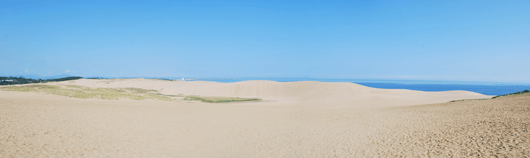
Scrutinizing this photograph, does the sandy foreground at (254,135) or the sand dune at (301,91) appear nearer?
the sandy foreground at (254,135)

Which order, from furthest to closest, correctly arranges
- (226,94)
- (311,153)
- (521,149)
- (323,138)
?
(226,94) → (323,138) → (311,153) → (521,149)

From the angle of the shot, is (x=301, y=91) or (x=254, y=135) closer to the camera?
(x=254, y=135)

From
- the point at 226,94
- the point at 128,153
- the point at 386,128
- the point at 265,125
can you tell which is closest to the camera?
the point at 128,153

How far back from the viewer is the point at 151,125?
46.1 ft

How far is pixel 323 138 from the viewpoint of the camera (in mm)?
11812

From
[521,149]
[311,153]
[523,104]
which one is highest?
[523,104]

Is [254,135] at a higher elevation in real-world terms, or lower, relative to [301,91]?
lower

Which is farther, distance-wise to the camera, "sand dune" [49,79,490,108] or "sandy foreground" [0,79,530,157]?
"sand dune" [49,79,490,108]

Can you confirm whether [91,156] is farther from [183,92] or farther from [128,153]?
[183,92]

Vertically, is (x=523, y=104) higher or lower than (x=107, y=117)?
higher

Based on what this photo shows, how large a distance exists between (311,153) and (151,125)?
9857mm

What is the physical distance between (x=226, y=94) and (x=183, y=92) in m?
10.5

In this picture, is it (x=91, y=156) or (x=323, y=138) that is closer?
(x=91, y=156)

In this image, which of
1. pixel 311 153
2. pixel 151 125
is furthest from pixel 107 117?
pixel 311 153
